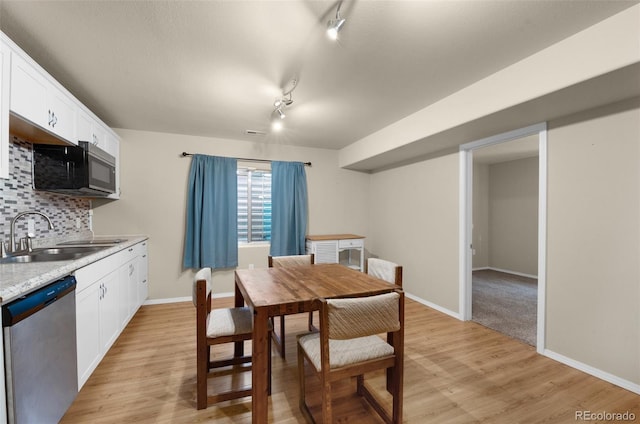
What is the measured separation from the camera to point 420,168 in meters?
3.86

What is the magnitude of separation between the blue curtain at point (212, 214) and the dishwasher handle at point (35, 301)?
85.6 inches

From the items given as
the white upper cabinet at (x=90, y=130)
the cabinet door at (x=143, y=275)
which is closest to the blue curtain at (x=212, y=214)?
the cabinet door at (x=143, y=275)

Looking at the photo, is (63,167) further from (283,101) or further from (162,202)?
(283,101)

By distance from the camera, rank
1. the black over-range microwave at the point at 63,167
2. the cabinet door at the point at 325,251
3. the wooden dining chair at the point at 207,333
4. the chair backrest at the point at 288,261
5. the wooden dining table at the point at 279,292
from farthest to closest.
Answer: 1. the cabinet door at the point at 325,251
2. the chair backrest at the point at 288,261
3. the black over-range microwave at the point at 63,167
4. the wooden dining chair at the point at 207,333
5. the wooden dining table at the point at 279,292

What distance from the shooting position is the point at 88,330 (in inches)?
74.4

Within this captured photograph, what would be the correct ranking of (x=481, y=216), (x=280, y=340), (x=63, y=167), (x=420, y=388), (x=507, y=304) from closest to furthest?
1. (x=420, y=388)
2. (x=63, y=167)
3. (x=280, y=340)
4. (x=507, y=304)
5. (x=481, y=216)

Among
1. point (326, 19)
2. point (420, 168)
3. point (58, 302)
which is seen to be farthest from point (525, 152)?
point (58, 302)

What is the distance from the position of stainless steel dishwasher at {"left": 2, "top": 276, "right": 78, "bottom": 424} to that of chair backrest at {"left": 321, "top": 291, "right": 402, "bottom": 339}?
1.41 meters

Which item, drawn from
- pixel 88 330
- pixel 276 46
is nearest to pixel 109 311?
pixel 88 330

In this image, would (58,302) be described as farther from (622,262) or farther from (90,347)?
(622,262)

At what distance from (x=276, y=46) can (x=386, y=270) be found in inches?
74.8

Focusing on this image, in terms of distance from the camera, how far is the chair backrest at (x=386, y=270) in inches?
81.7

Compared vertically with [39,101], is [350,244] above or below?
below

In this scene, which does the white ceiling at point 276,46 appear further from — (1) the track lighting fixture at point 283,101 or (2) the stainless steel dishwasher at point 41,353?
(2) the stainless steel dishwasher at point 41,353
